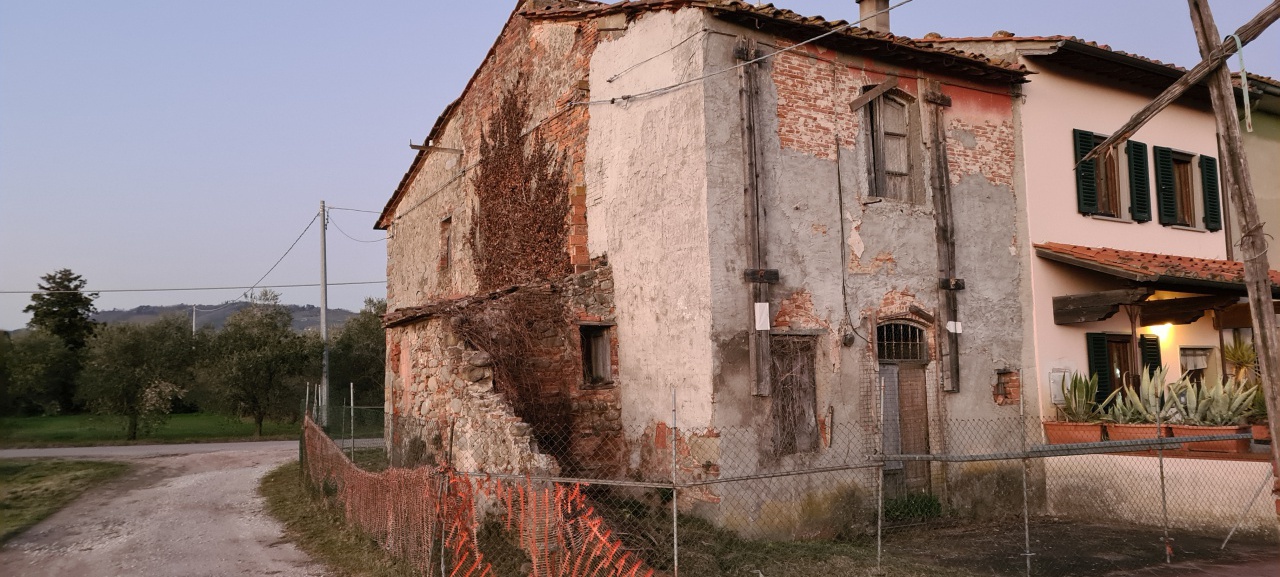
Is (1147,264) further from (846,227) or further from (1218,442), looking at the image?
(846,227)

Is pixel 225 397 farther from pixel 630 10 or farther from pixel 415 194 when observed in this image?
pixel 630 10

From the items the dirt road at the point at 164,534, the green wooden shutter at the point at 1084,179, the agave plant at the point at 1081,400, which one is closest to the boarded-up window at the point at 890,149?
the green wooden shutter at the point at 1084,179

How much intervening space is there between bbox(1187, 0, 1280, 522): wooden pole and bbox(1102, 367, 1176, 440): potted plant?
10.5ft

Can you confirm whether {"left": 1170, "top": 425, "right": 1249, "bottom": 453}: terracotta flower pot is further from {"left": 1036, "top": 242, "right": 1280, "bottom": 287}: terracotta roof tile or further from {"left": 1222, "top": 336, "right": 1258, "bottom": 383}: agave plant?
{"left": 1222, "top": 336, "right": 1258, "bottom": 383}: agave plant

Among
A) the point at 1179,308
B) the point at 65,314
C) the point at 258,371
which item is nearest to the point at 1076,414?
the point at 1179,308

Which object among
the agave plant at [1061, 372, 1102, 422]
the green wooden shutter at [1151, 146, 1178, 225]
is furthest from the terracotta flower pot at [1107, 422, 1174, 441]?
the green wooden shutter at [1151, 146, 1178, 225]

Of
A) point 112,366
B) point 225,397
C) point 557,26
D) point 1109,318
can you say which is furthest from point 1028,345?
point 112,366

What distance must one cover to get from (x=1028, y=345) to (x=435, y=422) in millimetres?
8743

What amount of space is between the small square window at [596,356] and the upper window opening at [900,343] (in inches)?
142

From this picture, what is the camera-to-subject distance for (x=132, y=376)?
29188 mm

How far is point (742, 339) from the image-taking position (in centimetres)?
1006

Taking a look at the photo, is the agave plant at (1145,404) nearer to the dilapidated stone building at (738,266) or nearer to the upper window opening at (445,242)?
the dilapidated stone building at (738,266)

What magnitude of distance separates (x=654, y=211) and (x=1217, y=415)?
8080 millimetres

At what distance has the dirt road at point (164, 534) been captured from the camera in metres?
9.93
